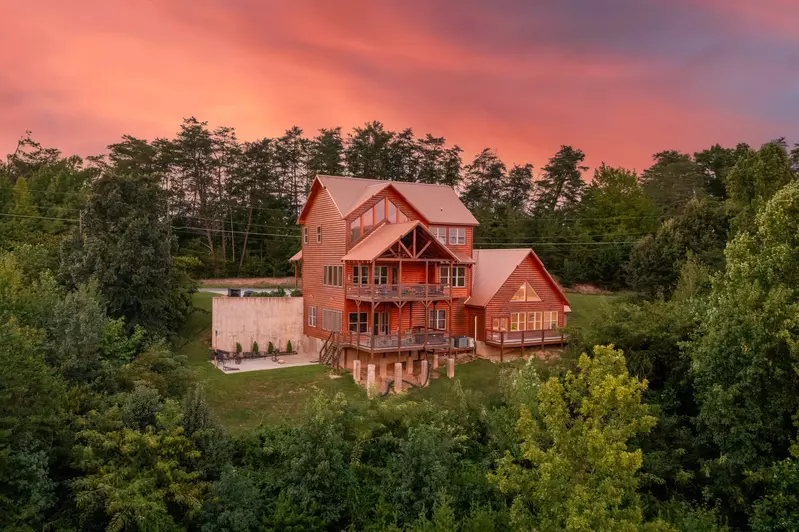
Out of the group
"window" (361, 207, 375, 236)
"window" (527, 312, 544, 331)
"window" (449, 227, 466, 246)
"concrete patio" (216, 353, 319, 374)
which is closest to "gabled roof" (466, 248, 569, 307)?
"window" (527, 312, 544, 331)

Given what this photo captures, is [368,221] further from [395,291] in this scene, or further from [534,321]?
[534,321]

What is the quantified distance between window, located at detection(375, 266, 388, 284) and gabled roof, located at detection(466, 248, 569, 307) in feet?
17.7

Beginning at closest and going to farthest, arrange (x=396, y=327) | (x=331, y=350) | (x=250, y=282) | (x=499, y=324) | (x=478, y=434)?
1. (x=478, y=434)
2. (x=331, y=350)
3. (x=396, y=327)
4. (x=499, y=324)
5. (x=250, y=282)

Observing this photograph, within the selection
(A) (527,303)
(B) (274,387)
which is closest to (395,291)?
(B) (274,387)

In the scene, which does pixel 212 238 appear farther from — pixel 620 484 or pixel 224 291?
pixel 620 484

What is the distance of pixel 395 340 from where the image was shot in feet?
86.2

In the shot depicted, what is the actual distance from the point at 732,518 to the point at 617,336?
6.35m

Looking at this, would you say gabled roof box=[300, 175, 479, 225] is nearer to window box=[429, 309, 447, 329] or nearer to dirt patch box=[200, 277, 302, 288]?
window box=[429, 309, 447, 329]

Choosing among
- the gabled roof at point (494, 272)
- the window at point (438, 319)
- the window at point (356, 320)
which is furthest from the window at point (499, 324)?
the window at point (356, 320)

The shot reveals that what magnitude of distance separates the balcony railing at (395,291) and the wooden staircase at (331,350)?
2.42 m

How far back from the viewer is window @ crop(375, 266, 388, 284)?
28.0m

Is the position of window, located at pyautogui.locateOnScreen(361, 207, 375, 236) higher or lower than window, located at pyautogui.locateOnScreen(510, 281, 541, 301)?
higher

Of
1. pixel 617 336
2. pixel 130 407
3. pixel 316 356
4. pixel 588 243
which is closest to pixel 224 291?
pixel 316 356

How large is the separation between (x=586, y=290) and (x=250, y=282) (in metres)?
30.0
